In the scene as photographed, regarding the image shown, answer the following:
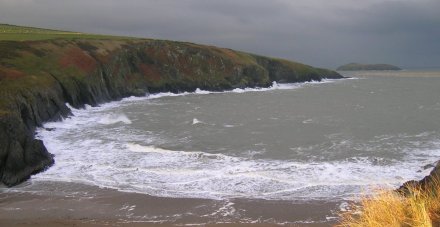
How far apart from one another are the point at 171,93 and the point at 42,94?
38600 mm

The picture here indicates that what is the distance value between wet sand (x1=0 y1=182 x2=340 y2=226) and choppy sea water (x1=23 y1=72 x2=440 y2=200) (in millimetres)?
897

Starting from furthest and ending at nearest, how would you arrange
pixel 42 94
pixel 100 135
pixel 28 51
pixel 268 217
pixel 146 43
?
pixel 146 43, pixel 28 51, pixel 42 94, pixel 100 135, pixel 268 217

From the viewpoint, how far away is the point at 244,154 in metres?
24.8

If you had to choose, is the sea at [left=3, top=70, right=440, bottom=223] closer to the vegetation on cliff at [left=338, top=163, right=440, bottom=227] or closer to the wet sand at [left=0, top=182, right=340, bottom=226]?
the wet sand at [left=0, top=182, right=340, bottom=226]

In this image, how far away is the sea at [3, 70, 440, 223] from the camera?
18547 millimetres

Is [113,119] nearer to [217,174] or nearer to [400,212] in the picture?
[217,174]

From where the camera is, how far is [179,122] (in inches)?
1517

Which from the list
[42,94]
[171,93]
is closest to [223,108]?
[42,94]

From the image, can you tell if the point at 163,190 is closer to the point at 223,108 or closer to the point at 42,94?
the point at 42,94

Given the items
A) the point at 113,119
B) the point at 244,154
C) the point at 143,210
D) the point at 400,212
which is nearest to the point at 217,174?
the point at 244,154

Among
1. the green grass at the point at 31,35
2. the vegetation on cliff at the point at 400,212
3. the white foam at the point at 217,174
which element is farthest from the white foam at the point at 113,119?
the vegetation on cliff at the point at 400,212

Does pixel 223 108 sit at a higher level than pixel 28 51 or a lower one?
lower

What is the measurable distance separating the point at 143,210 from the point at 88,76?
41290 millimetres

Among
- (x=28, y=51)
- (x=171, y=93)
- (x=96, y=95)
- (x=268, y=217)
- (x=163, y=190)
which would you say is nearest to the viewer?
(x=268, y=217)
